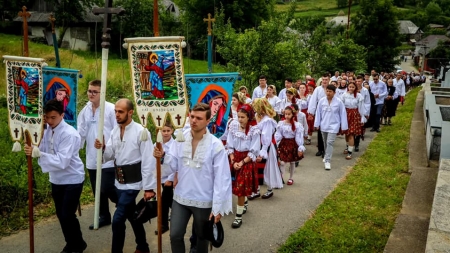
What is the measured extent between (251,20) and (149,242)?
31.8 m

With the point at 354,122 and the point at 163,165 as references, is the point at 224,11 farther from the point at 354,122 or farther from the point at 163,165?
the point at 163,165

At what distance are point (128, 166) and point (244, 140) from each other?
2.05m

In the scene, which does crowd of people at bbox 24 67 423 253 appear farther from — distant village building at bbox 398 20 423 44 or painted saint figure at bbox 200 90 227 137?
distant village building at bbox 398 20 423 44

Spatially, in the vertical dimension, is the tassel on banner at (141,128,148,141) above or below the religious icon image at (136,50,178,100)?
below

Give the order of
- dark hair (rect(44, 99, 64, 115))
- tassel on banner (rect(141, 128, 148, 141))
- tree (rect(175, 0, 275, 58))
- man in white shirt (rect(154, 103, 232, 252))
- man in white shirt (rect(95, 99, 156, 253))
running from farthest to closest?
tree (rect(175, 0, 275, 58)) < dark hair (rect(44, 99, 64, 115)) < man in white shirt (rect(95, 99, 156, 253)) < tassel on banner (rect(141, 128, 148, 141)) < man in white shirt (rect(154, 103, 232, 252))

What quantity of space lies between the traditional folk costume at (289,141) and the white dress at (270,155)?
994mm

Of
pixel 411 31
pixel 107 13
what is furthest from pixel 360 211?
pixel 411 31

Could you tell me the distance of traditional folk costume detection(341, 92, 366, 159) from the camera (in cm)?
1057

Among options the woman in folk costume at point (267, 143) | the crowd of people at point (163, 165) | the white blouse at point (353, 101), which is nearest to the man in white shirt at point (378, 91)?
the white blouse at point (353, 101)

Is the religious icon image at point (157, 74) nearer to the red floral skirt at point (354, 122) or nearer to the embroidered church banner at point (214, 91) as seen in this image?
the embroidered church banner at point (214, 91)

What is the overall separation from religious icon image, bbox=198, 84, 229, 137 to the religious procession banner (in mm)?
1983

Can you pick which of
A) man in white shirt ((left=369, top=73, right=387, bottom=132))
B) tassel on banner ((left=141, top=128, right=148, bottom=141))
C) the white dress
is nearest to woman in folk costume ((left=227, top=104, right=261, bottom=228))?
the white dress

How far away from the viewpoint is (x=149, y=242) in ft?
18.1

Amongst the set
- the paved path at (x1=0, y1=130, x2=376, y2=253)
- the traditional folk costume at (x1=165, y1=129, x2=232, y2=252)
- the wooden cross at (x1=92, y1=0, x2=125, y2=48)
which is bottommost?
the paved path at (x1=0, y1=130, x2=376, y2=253)
